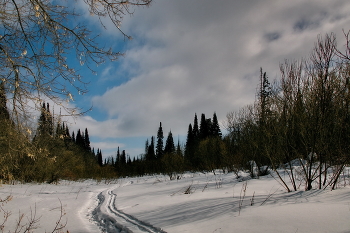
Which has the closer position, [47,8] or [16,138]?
[47,8]

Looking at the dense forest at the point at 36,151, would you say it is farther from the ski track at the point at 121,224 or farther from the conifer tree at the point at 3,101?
the ski track at the point at 121,224

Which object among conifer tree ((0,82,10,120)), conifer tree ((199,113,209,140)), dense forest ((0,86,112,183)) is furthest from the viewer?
conifer tree ((199,113,209,140))

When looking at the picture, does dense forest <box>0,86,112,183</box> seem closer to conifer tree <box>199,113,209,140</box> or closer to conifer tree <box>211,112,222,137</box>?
conifer tree <box>199,113,209,140</box>

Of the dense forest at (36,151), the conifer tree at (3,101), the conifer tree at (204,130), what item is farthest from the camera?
the conifer tree at (204,130)

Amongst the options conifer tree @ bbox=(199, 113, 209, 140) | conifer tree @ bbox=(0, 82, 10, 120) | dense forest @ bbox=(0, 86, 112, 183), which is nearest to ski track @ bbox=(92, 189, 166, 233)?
dense forest @ bbox=(0, 86, 112, 183)

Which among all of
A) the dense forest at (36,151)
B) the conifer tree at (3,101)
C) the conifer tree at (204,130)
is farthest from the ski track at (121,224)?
the conifer tree at (204,130)

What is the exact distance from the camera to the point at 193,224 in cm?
327

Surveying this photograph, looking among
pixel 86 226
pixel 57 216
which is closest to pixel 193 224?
pixel 86 226

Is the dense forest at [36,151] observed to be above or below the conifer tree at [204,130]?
below

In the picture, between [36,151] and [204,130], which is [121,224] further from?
[204,130]

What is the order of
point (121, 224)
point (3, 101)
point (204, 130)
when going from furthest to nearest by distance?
point (204, 130)
point (121, 224)
point (3, 101)

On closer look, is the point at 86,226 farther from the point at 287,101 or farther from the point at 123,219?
the point at 287,101

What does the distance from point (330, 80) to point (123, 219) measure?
237 inches

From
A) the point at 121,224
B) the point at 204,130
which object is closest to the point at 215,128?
the point at 204,130
